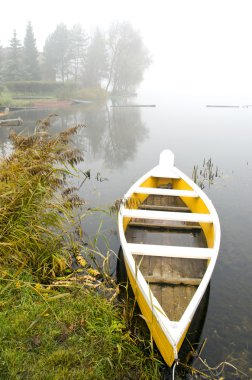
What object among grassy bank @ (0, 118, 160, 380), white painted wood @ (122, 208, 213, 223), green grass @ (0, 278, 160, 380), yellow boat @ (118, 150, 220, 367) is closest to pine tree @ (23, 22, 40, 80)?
yellow boat @ (118, 150, 220, 367)

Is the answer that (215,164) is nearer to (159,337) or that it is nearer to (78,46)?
(159,337)

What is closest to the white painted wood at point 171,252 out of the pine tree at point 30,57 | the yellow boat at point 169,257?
the yellow boat at point 169,257

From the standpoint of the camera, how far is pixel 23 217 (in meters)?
4.44

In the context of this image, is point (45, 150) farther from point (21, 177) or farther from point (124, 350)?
point (124, 350)

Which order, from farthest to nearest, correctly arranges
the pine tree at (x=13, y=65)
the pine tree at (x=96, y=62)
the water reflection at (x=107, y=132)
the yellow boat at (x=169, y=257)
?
1. the pine tree at (x=96, y=62)
2. the pine tree at (x=13, y=65)
3. the water reflection at (x=107, y=132)
4. the yellow boat at (x=169, y=257)

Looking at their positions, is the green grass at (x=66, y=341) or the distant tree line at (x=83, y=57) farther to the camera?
the distant tree line at (x=83, y=57)

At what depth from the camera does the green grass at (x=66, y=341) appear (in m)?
2.97

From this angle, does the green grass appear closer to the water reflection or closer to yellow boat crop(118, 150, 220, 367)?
yellow boat crop(118, 150, 220, 367)

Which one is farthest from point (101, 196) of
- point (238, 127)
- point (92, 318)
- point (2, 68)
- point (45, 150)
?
point (2, 68)

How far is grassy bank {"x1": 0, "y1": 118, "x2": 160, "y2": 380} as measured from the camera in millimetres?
3078

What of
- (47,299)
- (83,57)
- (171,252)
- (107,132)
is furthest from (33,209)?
(83,57)

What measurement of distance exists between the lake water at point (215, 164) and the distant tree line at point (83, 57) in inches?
799

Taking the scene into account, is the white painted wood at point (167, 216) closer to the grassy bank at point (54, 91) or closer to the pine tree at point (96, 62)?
the grassy bank at point (54, 91)

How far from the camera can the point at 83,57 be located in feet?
168
